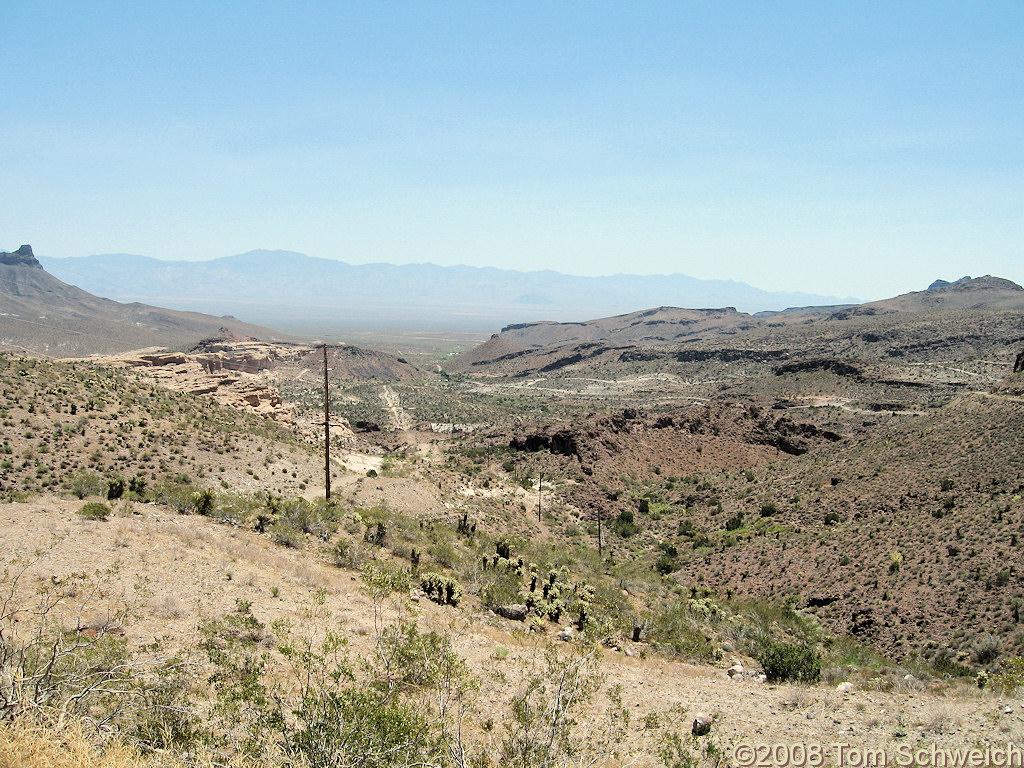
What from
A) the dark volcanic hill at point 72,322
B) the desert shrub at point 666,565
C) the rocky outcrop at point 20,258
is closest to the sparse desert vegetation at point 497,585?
the desert shrub at point 666,565

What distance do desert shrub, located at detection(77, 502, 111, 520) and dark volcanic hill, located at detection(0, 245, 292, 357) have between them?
309ft

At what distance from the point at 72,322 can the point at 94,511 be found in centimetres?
13397

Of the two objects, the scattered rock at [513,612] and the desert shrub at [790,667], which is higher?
the scattered rock at [513,612]

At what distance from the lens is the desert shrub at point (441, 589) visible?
1422 cm

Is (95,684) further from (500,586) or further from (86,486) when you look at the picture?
(86,486)

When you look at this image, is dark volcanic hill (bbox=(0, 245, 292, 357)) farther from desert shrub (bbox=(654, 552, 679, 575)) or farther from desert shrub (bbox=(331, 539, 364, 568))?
desert shrub (bbox=(654, 552, 679, 575))

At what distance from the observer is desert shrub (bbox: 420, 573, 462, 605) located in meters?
14.2

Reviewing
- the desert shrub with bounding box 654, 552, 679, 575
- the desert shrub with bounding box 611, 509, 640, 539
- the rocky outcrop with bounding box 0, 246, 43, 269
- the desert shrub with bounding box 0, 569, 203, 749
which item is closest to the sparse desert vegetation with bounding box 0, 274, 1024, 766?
the desert shrub with bounding box 0, 569, 203, 749

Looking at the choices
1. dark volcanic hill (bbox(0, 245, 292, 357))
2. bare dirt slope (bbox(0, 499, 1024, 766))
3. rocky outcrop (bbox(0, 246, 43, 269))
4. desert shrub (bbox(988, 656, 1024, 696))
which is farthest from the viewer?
rocky outcrop (bbox(0, 246, 43, 269))

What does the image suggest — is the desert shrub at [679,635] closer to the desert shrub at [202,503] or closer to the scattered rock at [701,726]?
the scattered rock at [701,726]

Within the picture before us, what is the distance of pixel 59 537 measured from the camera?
41.8 ft

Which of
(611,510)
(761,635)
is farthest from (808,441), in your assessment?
(761,635)

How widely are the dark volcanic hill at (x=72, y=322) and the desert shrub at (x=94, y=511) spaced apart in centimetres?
9419

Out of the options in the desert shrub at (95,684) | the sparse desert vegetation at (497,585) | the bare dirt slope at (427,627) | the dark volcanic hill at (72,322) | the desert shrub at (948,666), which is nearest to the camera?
the desert shrub at (95,684)
